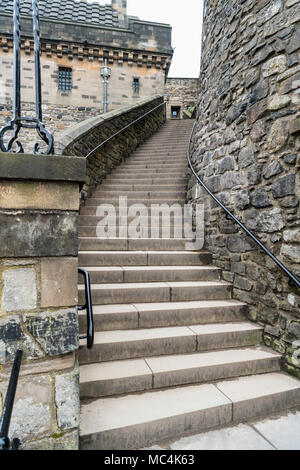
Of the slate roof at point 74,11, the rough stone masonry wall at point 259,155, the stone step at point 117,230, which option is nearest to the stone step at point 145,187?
the stone step at point 117,230

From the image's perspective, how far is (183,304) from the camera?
3209mm

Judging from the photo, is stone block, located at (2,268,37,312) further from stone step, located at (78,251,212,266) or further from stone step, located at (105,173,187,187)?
stone step, located at (105,173,187,187)

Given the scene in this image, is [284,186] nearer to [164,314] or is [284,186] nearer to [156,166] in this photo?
[164,314]

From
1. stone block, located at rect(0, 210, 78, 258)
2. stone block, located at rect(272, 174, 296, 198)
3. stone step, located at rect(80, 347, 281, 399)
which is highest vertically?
stone block, located at rect(272, 174, 296, 198)

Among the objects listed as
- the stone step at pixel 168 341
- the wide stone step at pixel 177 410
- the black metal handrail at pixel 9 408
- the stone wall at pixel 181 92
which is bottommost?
the wide stone step at pixel 177 410

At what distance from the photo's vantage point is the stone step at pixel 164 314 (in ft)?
9.21

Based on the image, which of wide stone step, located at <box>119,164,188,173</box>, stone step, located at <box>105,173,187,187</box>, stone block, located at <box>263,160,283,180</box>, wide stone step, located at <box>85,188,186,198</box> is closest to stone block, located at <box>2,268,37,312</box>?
stone block, located at <box>263,160,283,180</box>

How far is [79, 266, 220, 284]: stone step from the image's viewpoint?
3412 mm

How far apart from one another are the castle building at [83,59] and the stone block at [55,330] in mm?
12627

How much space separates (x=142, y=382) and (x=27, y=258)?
1481mm

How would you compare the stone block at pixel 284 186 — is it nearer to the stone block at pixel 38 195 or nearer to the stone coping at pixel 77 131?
the stone block at pixel 38 195

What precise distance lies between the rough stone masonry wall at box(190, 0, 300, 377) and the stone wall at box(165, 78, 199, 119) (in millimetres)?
12305

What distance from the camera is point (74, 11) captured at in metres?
14.1

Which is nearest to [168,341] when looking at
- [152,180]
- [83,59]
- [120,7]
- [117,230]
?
[117,230]
